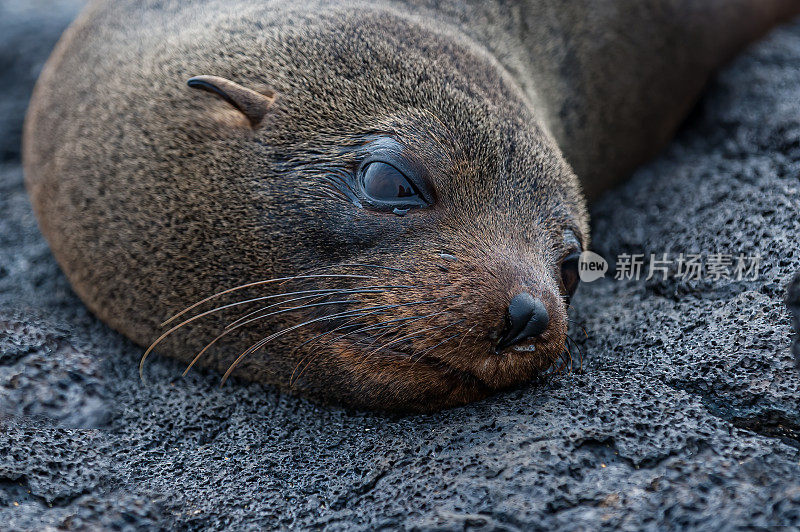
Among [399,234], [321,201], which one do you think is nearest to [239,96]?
[321,201]

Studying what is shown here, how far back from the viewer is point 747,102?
5.79m

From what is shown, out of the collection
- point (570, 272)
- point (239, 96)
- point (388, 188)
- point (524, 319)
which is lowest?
point (524, 319)

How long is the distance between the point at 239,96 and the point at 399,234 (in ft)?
3.38

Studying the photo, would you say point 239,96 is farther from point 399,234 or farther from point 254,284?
point 399,234

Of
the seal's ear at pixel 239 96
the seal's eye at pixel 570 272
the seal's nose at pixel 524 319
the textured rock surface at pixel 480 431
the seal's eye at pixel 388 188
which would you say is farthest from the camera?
the seal's eye at pixel 570 272

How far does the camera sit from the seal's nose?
3059mm

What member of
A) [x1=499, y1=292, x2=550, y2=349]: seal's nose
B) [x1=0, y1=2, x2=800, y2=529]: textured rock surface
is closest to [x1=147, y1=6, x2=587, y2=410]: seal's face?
[x1=499, y1=292, x2=550, y2=349]: seal's nose

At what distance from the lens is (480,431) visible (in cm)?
321

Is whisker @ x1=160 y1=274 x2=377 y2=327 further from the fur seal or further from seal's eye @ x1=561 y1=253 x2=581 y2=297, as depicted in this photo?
seal's eye @ x1=561 y1=253 x2=581 y2=297

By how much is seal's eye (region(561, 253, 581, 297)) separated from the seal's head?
1 centimetres

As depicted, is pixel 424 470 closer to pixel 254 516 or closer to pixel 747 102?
pixel 254 516

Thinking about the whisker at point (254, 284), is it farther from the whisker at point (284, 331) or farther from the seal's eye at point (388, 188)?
the seal's eye at point (388, 188)

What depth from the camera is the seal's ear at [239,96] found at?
11.6ft

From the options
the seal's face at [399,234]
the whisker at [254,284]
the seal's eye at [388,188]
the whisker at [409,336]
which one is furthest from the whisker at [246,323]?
the seal's eye at [388,188]
